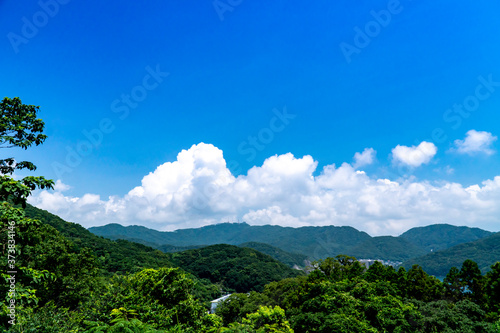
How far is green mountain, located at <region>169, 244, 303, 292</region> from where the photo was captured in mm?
138375

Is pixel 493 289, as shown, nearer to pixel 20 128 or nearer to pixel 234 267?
pixel 20 128

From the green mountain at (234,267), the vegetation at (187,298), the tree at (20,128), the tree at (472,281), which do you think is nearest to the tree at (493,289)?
the vegetation at (187,298)

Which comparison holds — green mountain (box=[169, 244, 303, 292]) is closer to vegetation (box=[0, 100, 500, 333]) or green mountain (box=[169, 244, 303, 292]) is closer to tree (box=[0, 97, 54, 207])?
vegetation (box=[0, 100, 500, 333])

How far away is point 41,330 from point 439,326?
2724 cm

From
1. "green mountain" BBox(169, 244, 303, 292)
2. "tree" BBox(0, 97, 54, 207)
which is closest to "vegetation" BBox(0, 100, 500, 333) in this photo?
"tree" BBox(0, 97, 54, 207)

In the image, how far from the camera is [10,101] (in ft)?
30.9

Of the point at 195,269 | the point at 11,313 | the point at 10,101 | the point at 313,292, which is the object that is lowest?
the point at 195,269

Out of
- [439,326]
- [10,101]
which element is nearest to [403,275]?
[439,326]

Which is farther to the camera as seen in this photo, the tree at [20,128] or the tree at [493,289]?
the tree at [493,289]

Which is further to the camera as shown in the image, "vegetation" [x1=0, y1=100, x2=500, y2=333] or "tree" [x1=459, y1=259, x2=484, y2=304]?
"tree" [x1=459, y1=259, x2=484, y2=304]

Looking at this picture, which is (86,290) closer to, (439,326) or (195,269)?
(439,326)

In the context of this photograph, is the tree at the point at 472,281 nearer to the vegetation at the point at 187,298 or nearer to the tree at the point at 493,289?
the vegetation at the point at 187,298

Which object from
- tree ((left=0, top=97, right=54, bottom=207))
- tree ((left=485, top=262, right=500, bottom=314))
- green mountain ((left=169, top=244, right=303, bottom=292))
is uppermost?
tree ((left=0, top=97, right=54, bottom=207))

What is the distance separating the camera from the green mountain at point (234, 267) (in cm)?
13838
